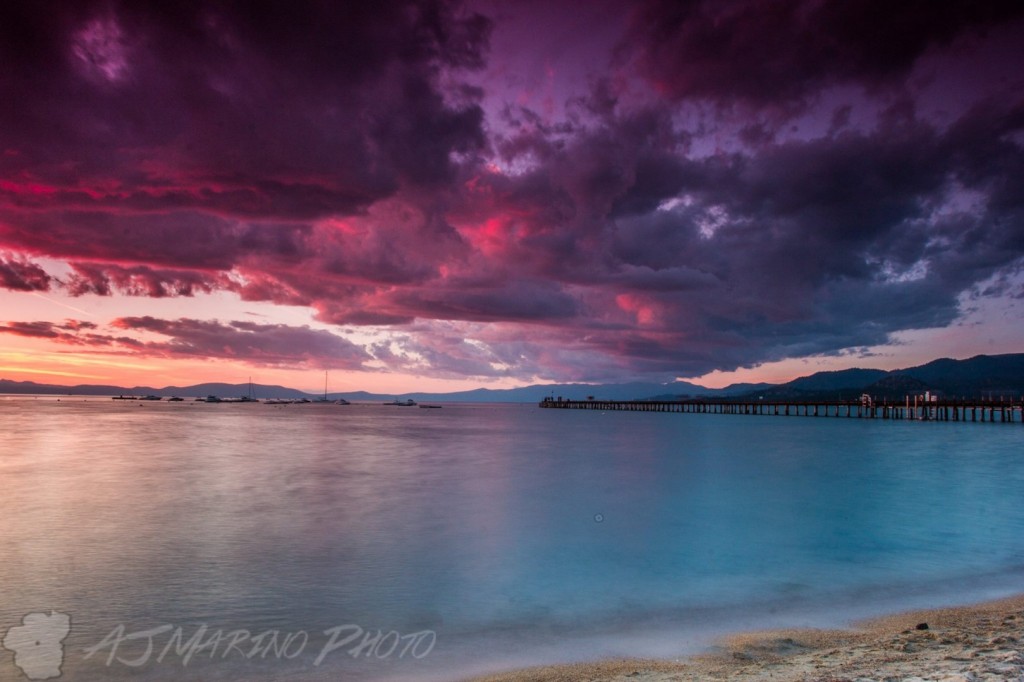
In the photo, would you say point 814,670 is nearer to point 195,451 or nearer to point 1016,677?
point 1016,677

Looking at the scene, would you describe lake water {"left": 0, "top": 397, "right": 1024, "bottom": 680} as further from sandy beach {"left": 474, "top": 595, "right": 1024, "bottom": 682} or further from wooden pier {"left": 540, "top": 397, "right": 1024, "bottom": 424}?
wooden pier {"left": 540, "top": 397, "right": 1024, "bottom": 424}

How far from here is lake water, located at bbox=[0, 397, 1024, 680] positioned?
8750 mm

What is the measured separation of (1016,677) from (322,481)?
24.0 m

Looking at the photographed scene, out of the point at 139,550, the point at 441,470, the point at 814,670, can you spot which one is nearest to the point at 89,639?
the point at 139,550

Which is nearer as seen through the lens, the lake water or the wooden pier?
the lake water

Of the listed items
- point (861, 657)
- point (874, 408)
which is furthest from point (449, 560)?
point (874, 408)

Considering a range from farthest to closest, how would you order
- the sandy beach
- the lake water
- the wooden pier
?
the wooden pier < the lake water < the sandy beach

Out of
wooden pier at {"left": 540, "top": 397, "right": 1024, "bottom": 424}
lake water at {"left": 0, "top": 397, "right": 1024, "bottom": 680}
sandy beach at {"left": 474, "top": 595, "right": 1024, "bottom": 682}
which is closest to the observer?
sandy beach at {"left": 474, "top": 595, "right": 1024, "bottom": 682}

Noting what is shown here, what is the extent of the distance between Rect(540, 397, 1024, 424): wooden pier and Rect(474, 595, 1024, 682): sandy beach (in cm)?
9829

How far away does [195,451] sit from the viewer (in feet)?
126

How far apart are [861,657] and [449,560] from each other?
8519mm

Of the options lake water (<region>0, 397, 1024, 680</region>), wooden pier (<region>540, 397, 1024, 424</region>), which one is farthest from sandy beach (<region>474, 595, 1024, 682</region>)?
wooden pier (<region>540, 397, 1024, 424</region>)

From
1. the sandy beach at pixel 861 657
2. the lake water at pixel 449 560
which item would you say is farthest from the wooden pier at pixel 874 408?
the sandy beach at pixel 861 657

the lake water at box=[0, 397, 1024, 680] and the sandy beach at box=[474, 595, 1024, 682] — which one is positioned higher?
the sandy beach at box=[474, 595, 1024, 682]
